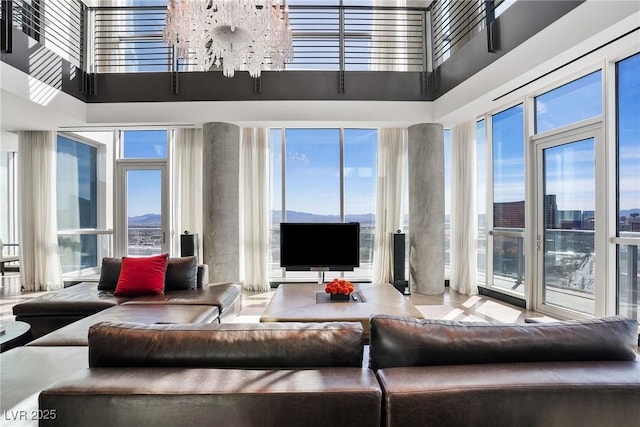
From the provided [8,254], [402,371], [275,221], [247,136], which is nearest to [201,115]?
[247,136]

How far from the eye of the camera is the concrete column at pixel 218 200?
5207 mm

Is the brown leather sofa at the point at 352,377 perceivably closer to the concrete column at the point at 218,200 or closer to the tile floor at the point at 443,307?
the tile floor at the point at 443,307

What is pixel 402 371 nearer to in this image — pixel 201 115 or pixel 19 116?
pixel 201 115

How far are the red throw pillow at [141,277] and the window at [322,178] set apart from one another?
2605 millimetres

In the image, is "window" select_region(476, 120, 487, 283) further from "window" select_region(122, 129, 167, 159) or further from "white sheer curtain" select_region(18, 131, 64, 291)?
"white sheer curtain" select_region(18, 131, 64, 291)

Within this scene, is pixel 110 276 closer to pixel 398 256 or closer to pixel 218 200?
pixel 218 200

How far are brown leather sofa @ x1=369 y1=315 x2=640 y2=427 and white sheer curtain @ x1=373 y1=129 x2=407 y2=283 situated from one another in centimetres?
458

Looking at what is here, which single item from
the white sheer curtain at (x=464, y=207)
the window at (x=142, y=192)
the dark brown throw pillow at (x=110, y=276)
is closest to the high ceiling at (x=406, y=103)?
the white sheer curtain at (x=464, y=207)

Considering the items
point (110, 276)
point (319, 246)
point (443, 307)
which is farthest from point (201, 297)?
point (443, 307)

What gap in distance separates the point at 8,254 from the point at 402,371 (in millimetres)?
9451

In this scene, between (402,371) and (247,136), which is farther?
(247,136)

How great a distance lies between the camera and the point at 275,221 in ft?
20.1

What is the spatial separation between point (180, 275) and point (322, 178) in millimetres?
3132

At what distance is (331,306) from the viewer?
123 inches
